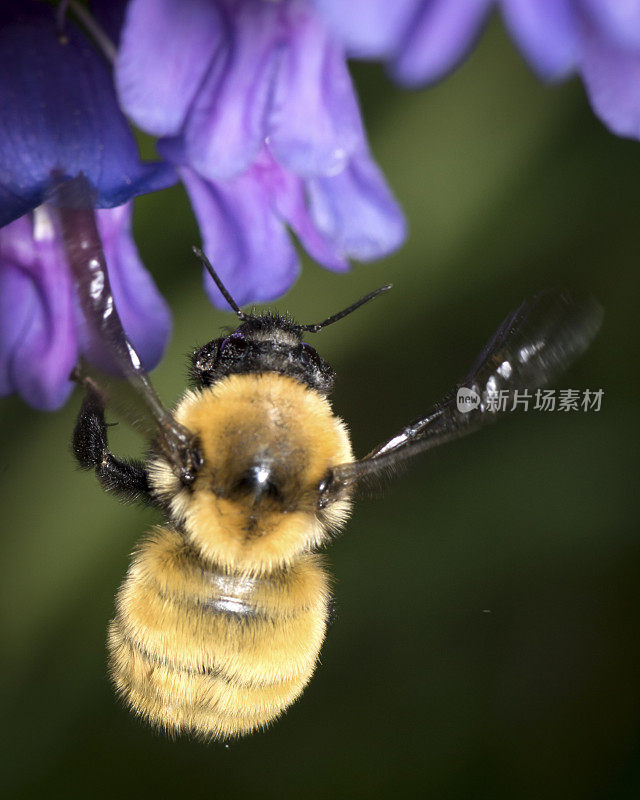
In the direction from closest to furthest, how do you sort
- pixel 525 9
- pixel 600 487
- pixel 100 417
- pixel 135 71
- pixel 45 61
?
pixel 525 9 → pixel 135 71 → pixel 45 61 → pixel 100 417 → pixel 600 487

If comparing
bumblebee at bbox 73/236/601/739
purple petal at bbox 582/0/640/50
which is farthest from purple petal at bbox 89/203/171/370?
purple petal at bbox 582/0/640/50

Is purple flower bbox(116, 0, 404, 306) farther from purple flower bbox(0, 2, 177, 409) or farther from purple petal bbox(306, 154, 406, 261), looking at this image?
purple flower bbox(0, 2, 177, 409)

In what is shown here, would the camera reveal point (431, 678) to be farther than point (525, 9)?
Yes

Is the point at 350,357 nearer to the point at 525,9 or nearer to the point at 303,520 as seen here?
the point at 303,520

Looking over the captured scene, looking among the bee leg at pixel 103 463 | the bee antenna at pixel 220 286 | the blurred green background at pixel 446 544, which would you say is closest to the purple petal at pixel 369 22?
the bee antenna at pixel 220 286

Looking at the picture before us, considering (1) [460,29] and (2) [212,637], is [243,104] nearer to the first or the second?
(1) [460,29]

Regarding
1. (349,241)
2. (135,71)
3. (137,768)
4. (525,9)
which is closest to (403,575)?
(137,768)

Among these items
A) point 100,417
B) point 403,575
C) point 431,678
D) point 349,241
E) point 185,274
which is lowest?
point 431,678
